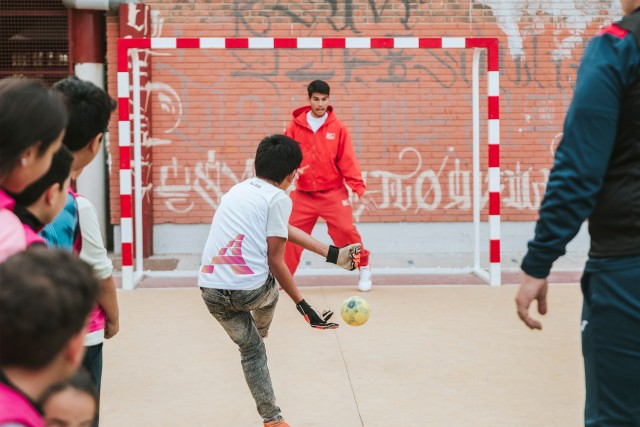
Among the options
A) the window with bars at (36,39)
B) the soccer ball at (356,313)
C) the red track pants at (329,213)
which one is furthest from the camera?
the window with bars at (36,39)

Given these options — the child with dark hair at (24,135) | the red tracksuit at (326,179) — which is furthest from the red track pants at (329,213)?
the child with dark hair at (24,135)

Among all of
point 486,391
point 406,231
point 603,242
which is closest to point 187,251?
point 406,231

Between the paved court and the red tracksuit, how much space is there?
71 cm

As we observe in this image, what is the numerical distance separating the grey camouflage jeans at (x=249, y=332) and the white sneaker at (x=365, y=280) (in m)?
4.10

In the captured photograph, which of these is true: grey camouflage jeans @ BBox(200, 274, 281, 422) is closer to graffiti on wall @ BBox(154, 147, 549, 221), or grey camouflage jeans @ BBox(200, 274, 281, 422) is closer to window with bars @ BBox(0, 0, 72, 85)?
graffiti on wall @ BBox(154, 147, 549, 221)

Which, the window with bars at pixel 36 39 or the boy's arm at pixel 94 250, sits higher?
the window with bars at pixel 36 39

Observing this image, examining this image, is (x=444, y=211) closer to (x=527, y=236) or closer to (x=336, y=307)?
(x=527, y=236)

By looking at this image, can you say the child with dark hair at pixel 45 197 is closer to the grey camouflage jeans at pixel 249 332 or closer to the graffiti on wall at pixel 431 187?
the grey camouflage jeans at pixel 249 332

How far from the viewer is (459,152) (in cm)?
1104

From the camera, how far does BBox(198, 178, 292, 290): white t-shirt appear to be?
4.42 meters

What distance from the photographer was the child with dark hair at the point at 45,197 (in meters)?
2.26

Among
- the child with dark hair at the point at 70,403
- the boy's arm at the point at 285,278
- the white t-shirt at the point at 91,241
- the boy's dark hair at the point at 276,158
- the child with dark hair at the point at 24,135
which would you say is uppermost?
the child with dark hair at the point at 24,135

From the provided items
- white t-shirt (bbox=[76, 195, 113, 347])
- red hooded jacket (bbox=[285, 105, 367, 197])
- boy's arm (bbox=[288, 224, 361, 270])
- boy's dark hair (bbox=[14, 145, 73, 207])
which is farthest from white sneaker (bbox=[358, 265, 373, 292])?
boy's dark hair (bbox=[14, 145, 73, 207])

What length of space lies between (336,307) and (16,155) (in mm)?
5751
